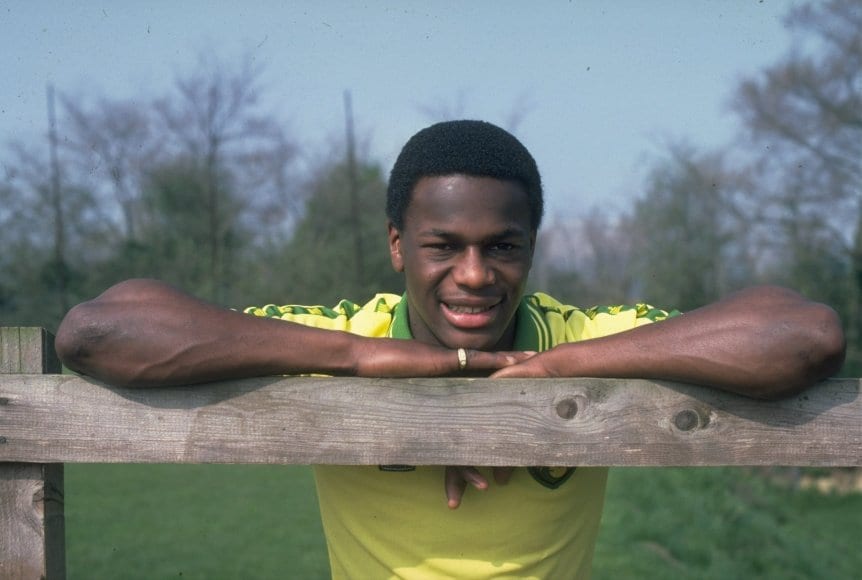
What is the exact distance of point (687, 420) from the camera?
2.09 metres

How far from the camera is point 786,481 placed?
1461 cm

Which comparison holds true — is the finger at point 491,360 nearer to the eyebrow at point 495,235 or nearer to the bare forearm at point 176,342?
the bare forearm at point 176,342

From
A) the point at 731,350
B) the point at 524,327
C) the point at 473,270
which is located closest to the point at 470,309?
the point at 473,270

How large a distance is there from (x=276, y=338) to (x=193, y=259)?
14.5 m

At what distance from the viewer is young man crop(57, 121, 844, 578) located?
6.81 feet

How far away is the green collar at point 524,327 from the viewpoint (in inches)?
104

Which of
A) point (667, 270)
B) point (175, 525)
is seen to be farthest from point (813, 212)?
point (175, 525)

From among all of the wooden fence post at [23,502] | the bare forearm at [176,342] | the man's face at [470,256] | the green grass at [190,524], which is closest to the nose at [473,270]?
the man's face at [470,256]

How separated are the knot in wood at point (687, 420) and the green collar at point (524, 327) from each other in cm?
60

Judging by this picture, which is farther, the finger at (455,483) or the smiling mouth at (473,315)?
the smiling mouth at (473,315)

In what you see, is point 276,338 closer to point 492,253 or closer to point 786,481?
point 492,253

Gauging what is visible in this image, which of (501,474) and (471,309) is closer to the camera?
(501,474)

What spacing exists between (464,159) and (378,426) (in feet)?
2.60

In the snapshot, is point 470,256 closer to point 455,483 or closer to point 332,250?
point 455,483
